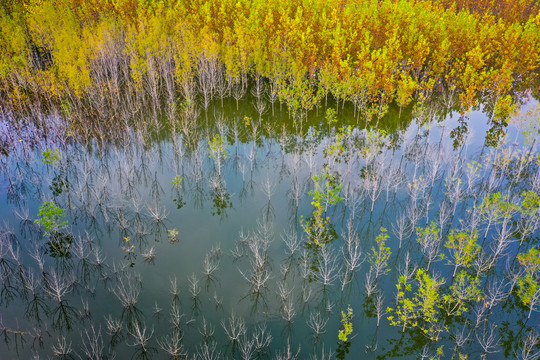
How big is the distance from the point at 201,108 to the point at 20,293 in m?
24.4

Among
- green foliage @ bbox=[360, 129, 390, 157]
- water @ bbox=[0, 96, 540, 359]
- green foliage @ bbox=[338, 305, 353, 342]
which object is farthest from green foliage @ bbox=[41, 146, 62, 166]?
green foliage @ bbox=[360, 129, 390, 157]

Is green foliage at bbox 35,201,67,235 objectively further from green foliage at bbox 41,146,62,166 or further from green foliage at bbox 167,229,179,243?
green foliage at bbox 41,146,62,166

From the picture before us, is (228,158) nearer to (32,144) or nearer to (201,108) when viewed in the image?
(201,108)

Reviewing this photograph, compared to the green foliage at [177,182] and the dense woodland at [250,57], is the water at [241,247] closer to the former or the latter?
the green foliage at [177,182]

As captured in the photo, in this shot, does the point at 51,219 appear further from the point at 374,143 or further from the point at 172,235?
the point at 374,143

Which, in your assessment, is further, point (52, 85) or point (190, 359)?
point (52, 85)

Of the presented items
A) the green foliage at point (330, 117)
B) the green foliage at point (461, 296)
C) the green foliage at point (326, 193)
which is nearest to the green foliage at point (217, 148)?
the green foliage at point (326, 193)

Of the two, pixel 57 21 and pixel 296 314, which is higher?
pixel 57 21

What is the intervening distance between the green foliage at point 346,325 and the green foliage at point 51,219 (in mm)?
15901

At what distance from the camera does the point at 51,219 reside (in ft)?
62.3

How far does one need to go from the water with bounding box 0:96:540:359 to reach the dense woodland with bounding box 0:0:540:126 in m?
5.10

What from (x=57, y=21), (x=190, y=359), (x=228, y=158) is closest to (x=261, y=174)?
(x=228, y=158)

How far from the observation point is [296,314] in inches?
610

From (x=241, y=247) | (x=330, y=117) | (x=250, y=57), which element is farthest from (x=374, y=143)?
(x=250, y=57)
